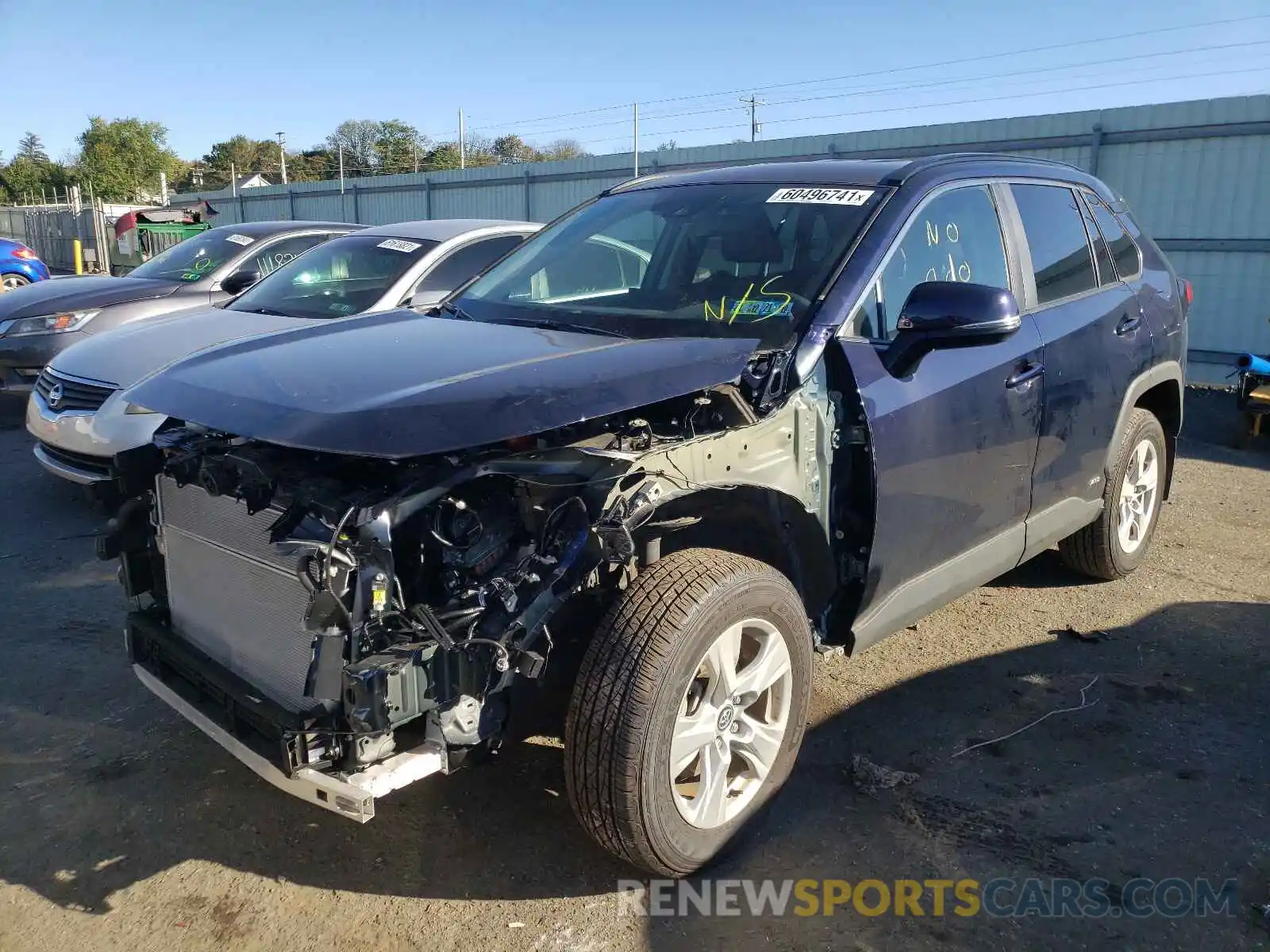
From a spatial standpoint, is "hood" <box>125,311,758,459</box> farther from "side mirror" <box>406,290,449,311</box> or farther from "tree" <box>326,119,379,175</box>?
"tree" <box>326,119,379,175</box>

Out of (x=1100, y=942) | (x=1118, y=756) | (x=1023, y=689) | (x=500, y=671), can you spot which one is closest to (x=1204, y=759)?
(x=1118, y=756)

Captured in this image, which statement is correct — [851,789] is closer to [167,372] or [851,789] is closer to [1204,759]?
[1204,759]

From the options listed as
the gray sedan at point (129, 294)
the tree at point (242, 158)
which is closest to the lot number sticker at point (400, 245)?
the gray sedan at point (129, 294)

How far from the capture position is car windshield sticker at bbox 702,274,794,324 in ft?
10.1

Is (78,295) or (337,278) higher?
(337,278)

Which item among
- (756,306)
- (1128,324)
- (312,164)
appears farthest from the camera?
(312,164)

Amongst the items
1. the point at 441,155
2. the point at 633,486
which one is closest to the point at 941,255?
the point at 633,486

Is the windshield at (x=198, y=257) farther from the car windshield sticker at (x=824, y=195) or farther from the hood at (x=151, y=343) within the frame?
the car windshield sticker at (x=824, y=195)

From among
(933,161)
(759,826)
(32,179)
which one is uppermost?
(32,179)

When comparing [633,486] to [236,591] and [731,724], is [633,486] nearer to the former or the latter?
[731,724]

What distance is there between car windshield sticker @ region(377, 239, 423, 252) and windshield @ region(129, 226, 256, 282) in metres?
2.17

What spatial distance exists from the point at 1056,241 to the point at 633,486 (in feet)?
8.54

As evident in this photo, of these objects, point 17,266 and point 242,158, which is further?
point 242,158

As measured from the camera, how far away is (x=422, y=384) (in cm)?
247
